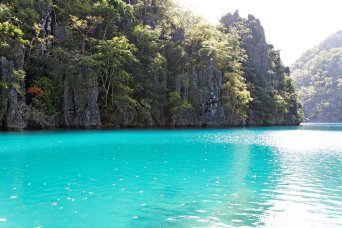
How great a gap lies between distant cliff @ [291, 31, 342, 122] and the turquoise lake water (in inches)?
4870

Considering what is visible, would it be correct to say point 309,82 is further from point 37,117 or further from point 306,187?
point 306,187

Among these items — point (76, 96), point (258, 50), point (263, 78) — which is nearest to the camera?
point (76, 96)

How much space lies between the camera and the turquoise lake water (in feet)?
26.0

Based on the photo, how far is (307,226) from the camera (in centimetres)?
771

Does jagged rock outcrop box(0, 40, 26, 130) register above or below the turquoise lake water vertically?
above

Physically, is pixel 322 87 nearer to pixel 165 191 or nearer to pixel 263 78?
pixel 263 78

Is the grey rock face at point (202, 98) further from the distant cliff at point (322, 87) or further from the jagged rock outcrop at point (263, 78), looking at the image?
the distant cliff at point (322, 87)

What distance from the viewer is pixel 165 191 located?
1062 centimetres

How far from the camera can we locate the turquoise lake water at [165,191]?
791 centimetres

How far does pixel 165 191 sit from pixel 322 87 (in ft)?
467

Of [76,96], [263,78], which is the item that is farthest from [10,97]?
[263,78]

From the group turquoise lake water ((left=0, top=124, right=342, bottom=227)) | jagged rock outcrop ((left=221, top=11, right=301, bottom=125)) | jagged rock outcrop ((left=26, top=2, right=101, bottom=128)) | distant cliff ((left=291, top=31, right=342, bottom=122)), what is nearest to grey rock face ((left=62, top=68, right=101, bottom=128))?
jagged rock outcrop ((left=26, top=2, right=101, bottom=128))

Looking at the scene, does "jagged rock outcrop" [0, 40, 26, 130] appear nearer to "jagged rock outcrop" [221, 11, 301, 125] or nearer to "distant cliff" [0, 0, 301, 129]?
"distant cliff" [0, 0, 301, 129]

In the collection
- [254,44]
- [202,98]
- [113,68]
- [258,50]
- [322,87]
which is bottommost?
[202,98]
